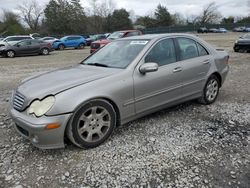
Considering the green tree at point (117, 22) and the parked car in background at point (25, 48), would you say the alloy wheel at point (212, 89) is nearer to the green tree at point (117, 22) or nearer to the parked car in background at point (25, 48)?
the parked car in background at point (25, 48)

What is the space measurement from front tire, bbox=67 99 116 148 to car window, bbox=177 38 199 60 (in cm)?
185

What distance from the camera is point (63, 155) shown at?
3.37 meters

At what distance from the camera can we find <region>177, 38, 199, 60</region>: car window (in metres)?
4.58

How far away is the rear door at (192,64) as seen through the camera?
14.9ft

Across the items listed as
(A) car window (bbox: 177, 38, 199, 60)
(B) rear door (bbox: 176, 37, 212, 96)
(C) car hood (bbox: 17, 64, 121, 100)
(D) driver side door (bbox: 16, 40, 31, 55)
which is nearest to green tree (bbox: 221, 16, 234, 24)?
(D) driver side door (bbox: 16, 40, 31, 55)

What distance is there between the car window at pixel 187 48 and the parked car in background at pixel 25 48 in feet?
52.0

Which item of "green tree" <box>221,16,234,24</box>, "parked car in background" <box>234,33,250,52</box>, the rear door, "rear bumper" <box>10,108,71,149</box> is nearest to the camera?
"rear bumper" <box>10,108,71,149</box>

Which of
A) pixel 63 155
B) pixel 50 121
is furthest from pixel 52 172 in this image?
pixel 50 121

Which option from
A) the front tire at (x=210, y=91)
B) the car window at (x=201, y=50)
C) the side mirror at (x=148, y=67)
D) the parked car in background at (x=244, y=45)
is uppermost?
the car window at (x=201, y=50)

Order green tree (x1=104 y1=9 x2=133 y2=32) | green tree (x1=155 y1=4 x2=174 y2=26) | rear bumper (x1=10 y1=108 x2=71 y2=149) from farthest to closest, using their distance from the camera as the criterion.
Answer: green tree (x1=155 y1=4 x2=174 y2=26)
green tree (x1=104 y1=9 x2=133 y2=32)
rear bumper (x1=10 y1=108 x2=71 y2=149)

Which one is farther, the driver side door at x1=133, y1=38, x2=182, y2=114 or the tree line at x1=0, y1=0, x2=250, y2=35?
the tree line at x1=0, y1=0, x2=250, y2=35

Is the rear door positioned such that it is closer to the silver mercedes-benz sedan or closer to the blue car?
the silver mercedes-benz sedan

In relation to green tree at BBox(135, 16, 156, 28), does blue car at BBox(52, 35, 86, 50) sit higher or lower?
lower

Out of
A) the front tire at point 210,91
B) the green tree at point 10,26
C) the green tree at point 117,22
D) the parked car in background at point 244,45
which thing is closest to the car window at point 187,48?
the front tire at point 210,91
